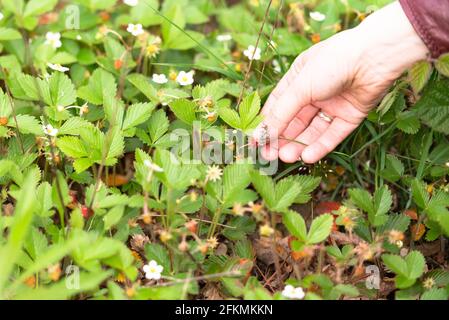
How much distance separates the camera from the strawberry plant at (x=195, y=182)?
1.68 meters

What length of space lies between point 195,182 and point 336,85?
0.57 meters

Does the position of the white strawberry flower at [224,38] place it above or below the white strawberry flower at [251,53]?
below

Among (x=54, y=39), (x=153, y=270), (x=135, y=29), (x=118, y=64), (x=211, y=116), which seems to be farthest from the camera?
(x=54, y=39)

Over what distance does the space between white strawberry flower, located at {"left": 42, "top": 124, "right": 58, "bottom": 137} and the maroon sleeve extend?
1168 mm

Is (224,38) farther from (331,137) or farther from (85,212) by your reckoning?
(85,212)

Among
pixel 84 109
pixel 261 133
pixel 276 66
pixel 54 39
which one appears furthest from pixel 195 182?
pixel 54 39

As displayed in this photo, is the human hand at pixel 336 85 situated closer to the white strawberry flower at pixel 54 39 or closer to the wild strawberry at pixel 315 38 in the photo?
the wild strawberry at pixel 315 38

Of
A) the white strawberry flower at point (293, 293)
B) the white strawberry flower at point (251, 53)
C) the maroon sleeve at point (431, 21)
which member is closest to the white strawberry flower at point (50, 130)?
the white strawberry flower at point (251, 53)

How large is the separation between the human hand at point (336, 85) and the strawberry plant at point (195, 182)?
61 millimetres

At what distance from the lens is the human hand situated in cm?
189

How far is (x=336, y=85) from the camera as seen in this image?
1940 mm
